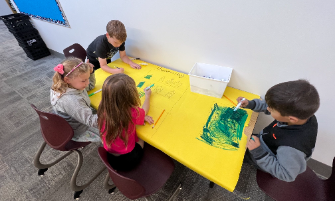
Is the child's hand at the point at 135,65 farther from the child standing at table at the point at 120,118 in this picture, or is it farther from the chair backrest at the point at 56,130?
the chair backrest at the point at 56,130

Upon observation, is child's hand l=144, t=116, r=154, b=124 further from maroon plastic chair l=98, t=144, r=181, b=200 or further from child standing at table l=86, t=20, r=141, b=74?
child standing at table l=86, t=20, r=141, b=74

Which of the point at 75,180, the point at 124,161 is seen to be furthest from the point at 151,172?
the point at 75,180

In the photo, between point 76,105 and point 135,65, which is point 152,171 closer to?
point 76,105

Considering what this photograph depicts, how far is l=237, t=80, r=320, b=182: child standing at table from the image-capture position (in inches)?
25.9

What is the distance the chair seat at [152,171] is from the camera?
0.94 m

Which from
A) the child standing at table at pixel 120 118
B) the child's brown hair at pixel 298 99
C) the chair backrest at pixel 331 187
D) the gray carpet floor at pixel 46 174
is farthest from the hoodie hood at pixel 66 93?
the chair backrest at pixel 331 187

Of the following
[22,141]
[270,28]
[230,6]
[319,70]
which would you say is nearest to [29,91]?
[22,141]

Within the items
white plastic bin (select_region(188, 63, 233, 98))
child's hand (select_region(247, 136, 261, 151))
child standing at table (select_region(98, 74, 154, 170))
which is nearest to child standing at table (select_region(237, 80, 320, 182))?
child's hand (select_region(247, 136, 261, 151))

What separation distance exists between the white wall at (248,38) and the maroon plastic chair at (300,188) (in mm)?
407

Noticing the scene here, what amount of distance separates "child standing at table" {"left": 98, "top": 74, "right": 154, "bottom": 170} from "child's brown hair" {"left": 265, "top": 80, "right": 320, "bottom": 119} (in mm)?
697

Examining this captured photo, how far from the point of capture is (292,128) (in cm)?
75

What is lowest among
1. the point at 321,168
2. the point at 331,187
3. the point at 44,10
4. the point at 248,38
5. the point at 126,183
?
the point at 321,168

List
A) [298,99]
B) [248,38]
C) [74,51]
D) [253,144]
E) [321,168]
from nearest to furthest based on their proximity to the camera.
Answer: [298,99] → [253,144] → [248,38] → [321,168] → [74,51]

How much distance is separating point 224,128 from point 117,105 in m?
0.65
